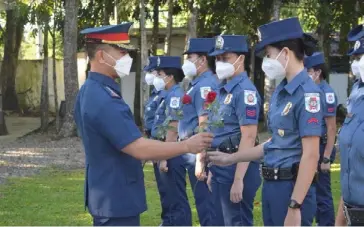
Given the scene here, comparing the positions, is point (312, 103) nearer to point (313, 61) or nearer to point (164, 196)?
point (313, 61)

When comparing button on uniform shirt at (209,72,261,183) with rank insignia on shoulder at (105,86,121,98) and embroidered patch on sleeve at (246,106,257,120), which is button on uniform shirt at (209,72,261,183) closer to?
embroidered patch on sleeve at (246,106,257,120)

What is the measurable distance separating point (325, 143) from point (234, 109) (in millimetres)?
2205

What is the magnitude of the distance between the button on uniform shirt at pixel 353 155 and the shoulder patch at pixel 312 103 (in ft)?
0.68

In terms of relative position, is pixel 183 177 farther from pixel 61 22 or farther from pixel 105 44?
pixel 61 22

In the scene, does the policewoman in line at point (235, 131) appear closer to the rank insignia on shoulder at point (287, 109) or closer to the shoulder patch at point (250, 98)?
the shoulder patch at point (250, 98)

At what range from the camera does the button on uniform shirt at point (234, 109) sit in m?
5.63

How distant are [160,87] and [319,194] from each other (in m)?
2.26

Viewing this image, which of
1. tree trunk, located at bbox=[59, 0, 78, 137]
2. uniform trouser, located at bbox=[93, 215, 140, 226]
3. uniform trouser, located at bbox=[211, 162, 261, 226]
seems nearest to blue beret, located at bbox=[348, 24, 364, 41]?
uniform trouser, located at bbox=[211, 162, 261, 226]

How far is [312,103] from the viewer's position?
4.30 metres

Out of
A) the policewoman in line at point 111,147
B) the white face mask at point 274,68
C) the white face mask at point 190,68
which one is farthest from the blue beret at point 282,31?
the white face mask at point 190,68

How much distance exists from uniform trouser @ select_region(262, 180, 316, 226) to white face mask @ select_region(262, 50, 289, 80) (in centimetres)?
69

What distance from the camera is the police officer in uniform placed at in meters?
7.52

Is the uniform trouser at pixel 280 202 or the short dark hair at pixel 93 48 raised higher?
the short dark hair at pixel 93 48

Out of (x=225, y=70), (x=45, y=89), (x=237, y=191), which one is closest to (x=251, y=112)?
(x=225, y=70)
